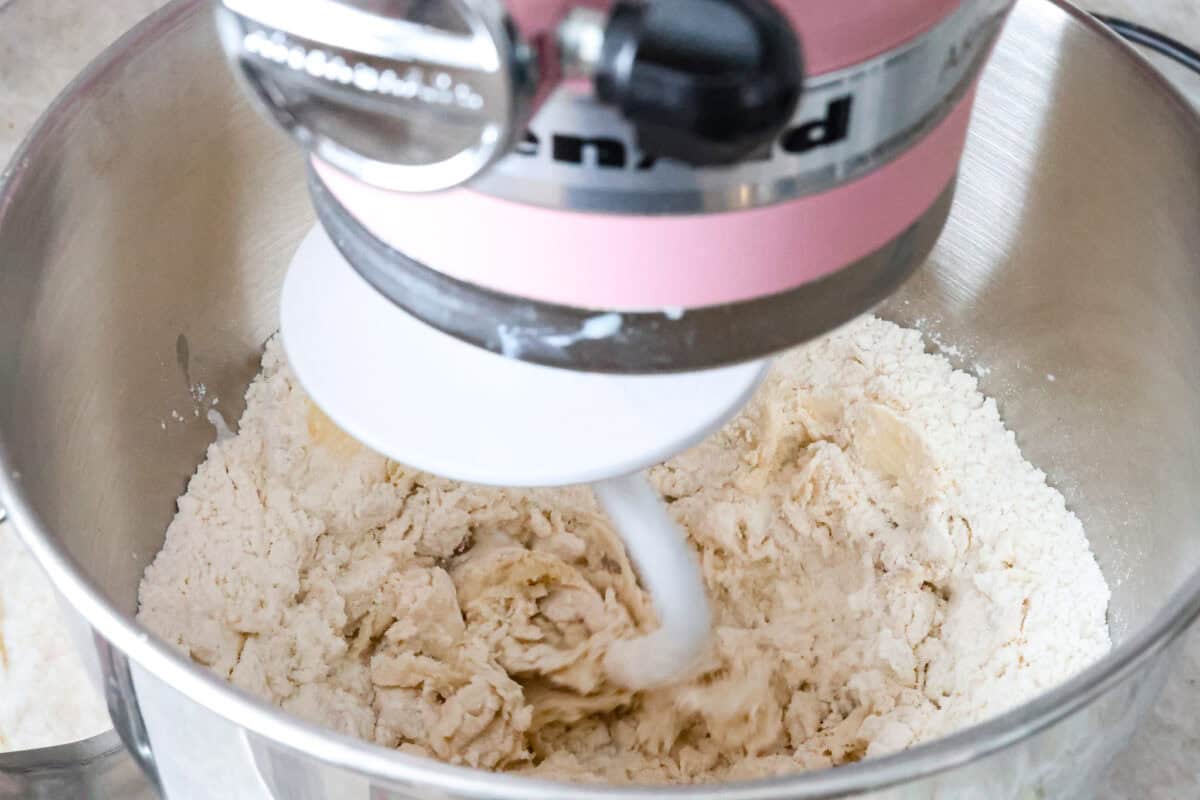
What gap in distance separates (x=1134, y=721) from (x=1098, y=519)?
24cm

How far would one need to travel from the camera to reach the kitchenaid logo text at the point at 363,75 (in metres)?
0.32

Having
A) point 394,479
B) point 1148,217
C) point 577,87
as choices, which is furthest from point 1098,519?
point 577,87

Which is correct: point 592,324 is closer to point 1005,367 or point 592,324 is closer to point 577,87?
point 577,87

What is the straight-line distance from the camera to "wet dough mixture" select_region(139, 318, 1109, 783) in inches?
27.4

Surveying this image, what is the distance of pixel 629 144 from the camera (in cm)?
35

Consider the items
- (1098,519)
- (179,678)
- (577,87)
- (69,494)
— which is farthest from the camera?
(1098,519)

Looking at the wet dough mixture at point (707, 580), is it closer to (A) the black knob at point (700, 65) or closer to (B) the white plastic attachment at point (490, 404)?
(B) the white plastic attachment at point (490, 404)

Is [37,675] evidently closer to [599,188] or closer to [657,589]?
[657,589]

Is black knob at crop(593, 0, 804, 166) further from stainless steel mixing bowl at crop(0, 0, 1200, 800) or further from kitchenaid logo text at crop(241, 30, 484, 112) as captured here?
stainless steel mixing bowl at crop(0, 0, 1200, 800)

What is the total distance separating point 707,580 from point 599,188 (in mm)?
457

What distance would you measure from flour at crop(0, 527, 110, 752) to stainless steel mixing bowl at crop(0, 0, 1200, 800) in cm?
9

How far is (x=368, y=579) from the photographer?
2.49 ft

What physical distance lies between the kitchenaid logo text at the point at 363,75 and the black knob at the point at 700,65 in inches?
1.6

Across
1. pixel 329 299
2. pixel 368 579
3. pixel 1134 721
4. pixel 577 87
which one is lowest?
pixel 368 579
